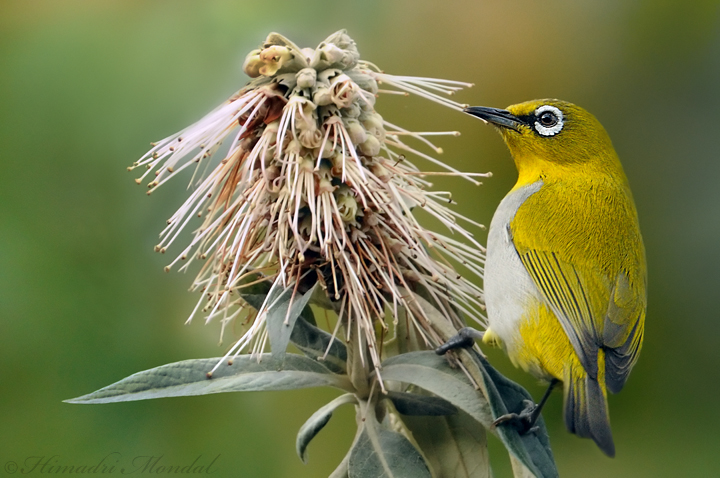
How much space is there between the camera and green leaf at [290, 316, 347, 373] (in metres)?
1.04

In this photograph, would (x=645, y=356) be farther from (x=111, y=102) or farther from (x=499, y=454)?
(x=111, y=102)

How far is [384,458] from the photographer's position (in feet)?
3.14

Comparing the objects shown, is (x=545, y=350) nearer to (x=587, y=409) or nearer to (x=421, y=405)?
(x=587, y=409)

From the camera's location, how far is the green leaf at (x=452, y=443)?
3.37 feet

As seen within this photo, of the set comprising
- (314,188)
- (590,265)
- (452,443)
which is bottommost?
(452,443)

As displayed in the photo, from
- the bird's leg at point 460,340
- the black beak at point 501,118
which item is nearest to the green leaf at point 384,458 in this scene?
the bird's leg at point 460,340

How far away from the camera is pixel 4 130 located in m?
2.08

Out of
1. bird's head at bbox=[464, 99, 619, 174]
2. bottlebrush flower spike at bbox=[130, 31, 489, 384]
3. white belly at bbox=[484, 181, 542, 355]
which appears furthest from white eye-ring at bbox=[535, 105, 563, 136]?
bottlebrush flower spike at bbox=[130, 31, 489, 384]

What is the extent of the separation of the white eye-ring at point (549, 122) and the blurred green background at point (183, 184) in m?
0.74

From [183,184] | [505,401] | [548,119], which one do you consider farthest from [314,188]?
[183,184]

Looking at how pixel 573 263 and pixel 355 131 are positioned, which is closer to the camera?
pixel 355 131

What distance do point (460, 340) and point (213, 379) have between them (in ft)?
1.22

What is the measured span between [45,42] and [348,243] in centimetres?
165

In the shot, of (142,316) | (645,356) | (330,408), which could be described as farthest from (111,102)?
(645,356)
